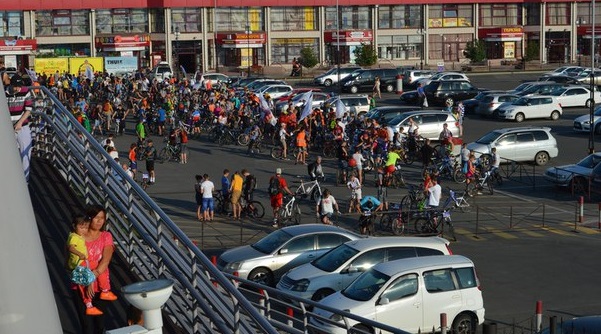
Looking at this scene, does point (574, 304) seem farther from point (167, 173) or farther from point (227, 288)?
point (167, 173)

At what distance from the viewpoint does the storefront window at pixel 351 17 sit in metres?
83.1

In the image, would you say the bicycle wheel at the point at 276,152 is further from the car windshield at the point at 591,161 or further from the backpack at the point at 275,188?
the car windshield at the point at 591,161

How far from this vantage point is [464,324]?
17.2m

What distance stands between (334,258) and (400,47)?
66588 millimetres

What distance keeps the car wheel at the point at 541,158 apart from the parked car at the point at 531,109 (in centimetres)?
1185

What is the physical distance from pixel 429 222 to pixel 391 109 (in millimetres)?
17877

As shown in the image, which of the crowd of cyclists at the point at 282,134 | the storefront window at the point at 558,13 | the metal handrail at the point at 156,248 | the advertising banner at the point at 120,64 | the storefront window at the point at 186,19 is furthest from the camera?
the storefront window at the point at 558,13

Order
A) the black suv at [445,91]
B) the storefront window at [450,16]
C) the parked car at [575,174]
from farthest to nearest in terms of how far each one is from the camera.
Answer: the storefront window at [450,16] → the black suv at [445,91] → the parked car at [575,174]

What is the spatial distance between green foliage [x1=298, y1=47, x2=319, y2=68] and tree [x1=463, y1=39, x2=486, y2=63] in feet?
39.4

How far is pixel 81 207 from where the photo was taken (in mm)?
11938

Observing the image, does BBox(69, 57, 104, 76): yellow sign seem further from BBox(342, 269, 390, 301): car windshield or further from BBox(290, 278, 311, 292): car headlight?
BBox(342, 269, 390, 301): car windshield

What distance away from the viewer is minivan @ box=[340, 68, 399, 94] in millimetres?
63844

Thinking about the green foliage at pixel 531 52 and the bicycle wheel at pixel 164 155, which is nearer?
the bicycle wheel at pixel 164 155

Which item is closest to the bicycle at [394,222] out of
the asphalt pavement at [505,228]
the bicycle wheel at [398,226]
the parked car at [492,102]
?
the bicycle wheel at [398,226]
